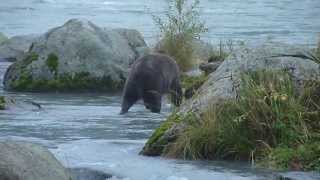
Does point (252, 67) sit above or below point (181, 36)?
above

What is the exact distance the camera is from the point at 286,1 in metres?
37.5

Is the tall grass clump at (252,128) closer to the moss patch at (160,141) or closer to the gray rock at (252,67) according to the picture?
the moss patch at (160,141)

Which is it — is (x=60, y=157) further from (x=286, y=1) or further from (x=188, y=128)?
(x=286, y=1)

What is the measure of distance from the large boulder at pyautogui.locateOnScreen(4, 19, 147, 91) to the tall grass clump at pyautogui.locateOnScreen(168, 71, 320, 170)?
6885 mm

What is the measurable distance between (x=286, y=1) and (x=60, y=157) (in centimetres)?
2906

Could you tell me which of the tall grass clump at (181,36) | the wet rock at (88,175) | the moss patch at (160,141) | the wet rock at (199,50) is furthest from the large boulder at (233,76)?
the wet rock at (199,50)

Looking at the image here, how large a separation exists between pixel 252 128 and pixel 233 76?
3.00 feet

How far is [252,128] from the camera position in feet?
30.6

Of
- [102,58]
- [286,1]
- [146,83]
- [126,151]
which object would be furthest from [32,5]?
[126,151]

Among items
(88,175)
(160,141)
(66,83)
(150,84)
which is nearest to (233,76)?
(160,141)

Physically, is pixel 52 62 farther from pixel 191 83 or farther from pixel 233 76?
pixel 233 76

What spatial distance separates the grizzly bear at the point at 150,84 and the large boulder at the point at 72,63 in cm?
226

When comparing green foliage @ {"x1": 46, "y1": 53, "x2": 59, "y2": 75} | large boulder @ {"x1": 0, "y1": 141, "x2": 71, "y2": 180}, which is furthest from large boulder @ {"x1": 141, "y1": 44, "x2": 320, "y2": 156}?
green foliage @ {"x1": 46, "y1": 53, "x2": 59, "y2": 75}

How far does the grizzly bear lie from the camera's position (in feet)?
44.1
